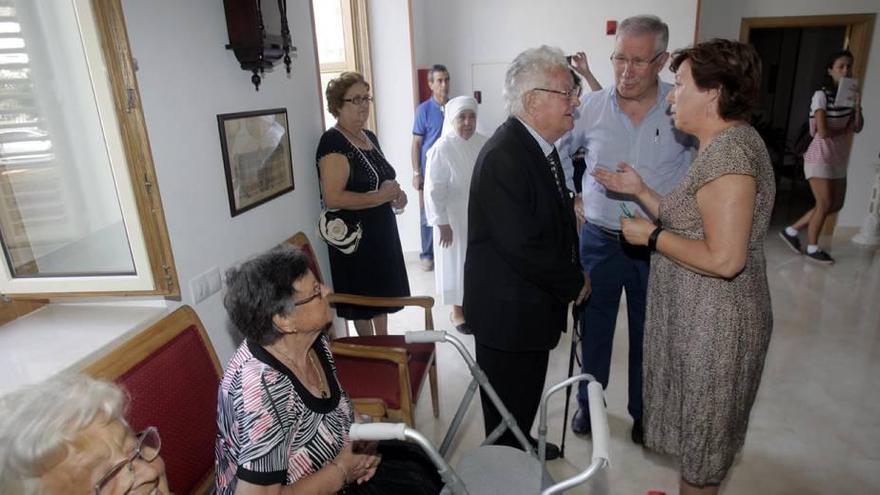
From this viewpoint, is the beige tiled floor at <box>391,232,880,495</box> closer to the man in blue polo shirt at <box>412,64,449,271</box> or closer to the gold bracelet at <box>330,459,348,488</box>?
the gold bracelet at <box>330,459,348,488</box>

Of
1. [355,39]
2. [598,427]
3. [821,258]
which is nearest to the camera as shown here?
[598,427]

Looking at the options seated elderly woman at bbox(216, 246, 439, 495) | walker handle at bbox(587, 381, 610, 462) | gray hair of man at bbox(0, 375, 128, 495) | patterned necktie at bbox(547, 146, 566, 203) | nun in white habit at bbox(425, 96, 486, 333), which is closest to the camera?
gray hair of man at bbox(0, 375, 128, 495)

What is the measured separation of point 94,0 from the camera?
1252mm

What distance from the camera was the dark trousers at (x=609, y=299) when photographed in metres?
2.08

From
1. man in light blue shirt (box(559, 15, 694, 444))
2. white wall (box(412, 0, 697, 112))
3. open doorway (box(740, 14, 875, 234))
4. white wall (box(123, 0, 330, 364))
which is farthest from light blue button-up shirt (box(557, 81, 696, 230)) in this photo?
open doorway (box(740, 14, 875, 234))

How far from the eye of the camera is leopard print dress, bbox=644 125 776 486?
1.34 meters

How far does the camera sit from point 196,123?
1.69 metres

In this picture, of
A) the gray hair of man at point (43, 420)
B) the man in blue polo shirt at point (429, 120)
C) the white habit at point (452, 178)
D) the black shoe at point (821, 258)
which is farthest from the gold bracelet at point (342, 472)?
the black shoe at point (821, 258)

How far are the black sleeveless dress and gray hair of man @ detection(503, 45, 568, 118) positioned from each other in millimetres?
1007

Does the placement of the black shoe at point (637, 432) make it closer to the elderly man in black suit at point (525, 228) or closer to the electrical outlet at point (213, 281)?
the elderly man in black suit at point (525, 228)

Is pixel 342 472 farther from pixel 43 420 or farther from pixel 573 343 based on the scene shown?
pixel 573 343

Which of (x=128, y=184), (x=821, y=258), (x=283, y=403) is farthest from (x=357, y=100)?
(x=821, y=258)

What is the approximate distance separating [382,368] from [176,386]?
2.64ft

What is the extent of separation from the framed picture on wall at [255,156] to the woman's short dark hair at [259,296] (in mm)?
732
